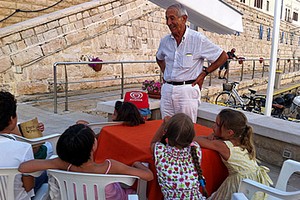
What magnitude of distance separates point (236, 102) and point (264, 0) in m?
23.7

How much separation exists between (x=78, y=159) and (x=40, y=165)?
22 cm

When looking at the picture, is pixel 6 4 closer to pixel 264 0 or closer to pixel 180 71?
pixel 180 71

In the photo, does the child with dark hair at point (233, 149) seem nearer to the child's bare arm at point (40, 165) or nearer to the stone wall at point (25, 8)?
the child's bare arm at point (40, 165)

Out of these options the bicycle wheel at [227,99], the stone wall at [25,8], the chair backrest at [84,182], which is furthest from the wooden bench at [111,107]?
the stone wall at [25,8]

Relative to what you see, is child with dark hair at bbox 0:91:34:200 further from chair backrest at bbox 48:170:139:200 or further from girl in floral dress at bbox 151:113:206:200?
girl in floral dress at bbox 151:113:206:200

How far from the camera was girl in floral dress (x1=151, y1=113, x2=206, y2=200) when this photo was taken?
1.81 metres

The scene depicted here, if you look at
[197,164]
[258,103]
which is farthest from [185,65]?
[258,103]

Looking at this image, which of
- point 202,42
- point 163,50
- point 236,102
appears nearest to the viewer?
point 202,42

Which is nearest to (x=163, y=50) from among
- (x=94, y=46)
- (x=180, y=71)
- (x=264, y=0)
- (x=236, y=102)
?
(x=180, y=71)

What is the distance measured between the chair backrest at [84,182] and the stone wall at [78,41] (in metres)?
5.85

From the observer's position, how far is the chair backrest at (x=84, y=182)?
5.38 feet

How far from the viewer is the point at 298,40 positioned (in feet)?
118

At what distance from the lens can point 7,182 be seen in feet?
5.68

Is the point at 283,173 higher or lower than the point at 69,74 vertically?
lower
